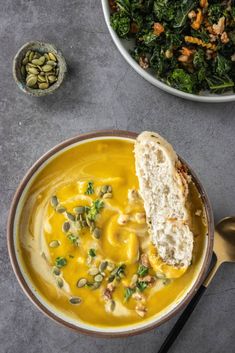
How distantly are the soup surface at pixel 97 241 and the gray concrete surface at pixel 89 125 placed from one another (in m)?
0.31

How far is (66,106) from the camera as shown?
3539mm

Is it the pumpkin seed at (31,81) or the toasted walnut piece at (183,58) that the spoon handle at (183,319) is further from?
the pumpkin seed at (31,81)

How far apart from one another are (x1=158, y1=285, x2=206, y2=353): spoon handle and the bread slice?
11.2 inches

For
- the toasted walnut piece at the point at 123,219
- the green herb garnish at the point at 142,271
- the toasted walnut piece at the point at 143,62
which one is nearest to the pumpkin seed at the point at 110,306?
the green herb garnish at the point at 142,271

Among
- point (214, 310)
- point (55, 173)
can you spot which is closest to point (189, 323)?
point (214, 310)

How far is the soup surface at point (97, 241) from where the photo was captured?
3215 mm

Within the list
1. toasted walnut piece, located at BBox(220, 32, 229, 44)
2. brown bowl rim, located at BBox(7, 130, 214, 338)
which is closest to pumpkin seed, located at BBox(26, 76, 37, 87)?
brown bowl rim, located at BBox(7, 130, 214, 338)

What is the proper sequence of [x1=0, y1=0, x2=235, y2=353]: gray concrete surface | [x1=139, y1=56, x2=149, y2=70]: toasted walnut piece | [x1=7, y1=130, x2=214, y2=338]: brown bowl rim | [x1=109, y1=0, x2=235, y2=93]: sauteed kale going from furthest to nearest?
1. [x1=0, y1=0, x2=235, y2=353]: gray concrete surface
2. [x1=139, y1=56, x2=149, y2=70]: toasted walnut piece
3. [x1=109, y1=0, x2=235, y2=93]: sauteed kale
4. [x1=7, y1=130, x2=214, y2=338]: brown bowl rim

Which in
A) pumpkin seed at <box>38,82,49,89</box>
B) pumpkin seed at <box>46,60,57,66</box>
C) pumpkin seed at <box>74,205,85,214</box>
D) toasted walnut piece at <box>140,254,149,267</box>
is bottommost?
toasted walnut piece at <box>140,254,149,267</box>

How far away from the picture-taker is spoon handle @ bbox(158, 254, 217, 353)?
3.42 m

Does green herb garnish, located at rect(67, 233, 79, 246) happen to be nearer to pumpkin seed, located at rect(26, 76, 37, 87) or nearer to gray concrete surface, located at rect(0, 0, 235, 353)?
gray concrete surface, located at rect(0, 0, 235, 353)

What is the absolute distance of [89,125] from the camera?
3.52 m

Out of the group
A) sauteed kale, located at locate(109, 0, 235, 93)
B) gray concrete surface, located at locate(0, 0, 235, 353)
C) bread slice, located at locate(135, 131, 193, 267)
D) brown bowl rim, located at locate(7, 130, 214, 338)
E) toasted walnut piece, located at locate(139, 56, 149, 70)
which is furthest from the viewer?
gray concrete surface, located at locate(0, 0, 235, 353)

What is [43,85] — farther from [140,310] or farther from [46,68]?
[140,310]
